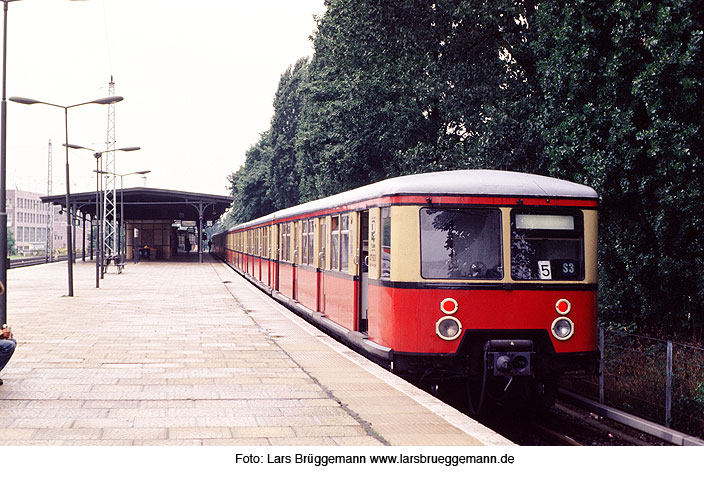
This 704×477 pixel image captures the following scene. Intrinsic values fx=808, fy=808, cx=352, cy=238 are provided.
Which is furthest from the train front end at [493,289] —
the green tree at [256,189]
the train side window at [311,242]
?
the green tree at [256,189]

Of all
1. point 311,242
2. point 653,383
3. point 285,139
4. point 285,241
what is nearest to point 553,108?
point 311,242

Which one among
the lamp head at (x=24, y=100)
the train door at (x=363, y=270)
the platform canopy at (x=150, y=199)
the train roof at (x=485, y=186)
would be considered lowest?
the train door at (x=363, y=270)

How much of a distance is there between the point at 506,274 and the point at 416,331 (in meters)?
1.20

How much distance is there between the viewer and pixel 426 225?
9.23 m

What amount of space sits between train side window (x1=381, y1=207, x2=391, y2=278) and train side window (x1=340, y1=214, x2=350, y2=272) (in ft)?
7.29

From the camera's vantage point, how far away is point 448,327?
29.6 feet

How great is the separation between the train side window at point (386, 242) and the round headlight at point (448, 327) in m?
0.93

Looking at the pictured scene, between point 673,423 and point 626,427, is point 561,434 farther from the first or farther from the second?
point 673,423

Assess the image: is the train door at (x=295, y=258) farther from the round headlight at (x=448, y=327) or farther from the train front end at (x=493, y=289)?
the round headlight at (x=448, y=327)

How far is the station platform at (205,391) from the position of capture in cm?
630

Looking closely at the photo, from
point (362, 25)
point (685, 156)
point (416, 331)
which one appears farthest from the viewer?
point (362, 25)

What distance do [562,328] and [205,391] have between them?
4.02 metres

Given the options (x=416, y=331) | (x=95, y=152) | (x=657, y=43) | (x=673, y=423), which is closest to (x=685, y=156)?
(x=657, y=43)

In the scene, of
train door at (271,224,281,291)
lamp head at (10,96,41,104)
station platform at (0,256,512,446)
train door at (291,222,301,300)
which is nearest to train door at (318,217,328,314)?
station platform at (0,256,512,446)
